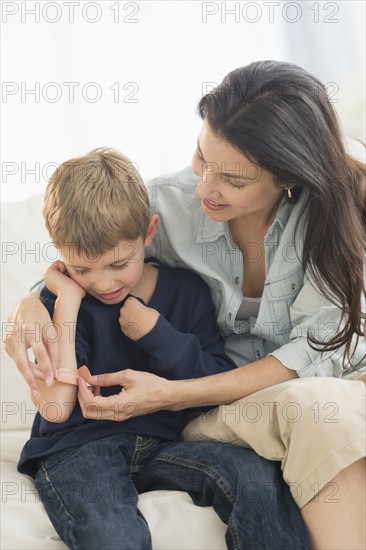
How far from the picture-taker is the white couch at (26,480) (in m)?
1.41

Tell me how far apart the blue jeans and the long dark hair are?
321 millimetres

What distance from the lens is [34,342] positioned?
157cm

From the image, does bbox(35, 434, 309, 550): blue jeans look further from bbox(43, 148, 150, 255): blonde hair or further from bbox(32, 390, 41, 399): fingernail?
bbox(43, 148, 150, 255): blonde hair

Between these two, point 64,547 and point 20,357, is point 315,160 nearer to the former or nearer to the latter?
point 20,357

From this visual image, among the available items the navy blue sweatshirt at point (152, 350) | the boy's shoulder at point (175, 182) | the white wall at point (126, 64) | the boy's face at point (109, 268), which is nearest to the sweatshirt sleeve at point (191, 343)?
the navy blue sweatshirt at point (152, 350)

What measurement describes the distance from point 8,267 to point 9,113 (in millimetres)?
708

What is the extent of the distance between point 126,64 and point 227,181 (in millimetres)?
1104

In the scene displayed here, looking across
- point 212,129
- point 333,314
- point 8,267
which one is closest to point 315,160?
point 212,129

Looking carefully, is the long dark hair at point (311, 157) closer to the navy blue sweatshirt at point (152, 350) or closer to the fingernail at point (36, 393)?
the navy blue sweatshirt at point (152, 350)

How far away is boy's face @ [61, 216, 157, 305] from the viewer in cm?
156

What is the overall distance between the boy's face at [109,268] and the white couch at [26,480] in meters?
0.39

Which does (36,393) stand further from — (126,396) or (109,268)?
(109,268)

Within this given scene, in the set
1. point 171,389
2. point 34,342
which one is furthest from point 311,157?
point 34,342

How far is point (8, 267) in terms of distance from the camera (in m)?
1.99
